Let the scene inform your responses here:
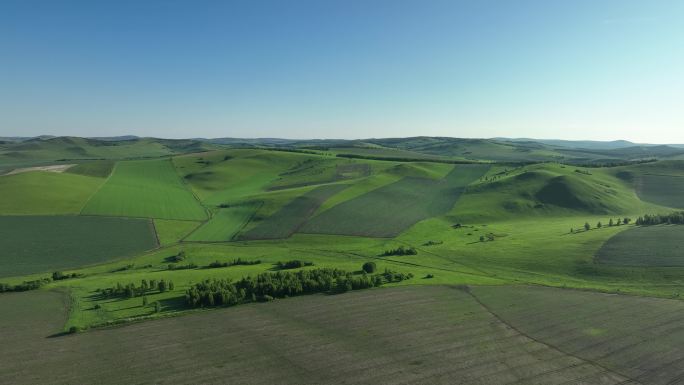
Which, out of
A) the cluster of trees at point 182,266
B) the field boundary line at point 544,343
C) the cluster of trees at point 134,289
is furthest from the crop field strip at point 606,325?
the cluster of trees at point 182,266

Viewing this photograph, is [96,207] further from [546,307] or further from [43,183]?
[546,307]

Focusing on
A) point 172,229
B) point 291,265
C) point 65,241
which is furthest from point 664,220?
point 65,241

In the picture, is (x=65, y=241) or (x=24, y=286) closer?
(x=24, y=286)

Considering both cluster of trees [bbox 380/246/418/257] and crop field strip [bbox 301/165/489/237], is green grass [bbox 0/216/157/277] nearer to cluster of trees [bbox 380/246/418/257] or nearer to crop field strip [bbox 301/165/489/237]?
crop field strip [bbox 301/165/489/237]

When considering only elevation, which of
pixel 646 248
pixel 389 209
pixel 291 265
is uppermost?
pixel 389 209

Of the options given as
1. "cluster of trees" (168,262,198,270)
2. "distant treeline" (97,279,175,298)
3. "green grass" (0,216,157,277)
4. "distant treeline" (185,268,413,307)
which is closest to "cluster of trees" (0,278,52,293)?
"green grass" (0,216,157,277)

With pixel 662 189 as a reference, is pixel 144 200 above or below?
below

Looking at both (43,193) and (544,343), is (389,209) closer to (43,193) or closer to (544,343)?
(544,343)

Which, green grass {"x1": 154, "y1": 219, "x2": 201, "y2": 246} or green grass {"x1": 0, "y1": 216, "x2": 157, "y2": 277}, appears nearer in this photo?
green grass {"x1": 0, "y1": 216, "x2": 157, "y2": 277}
